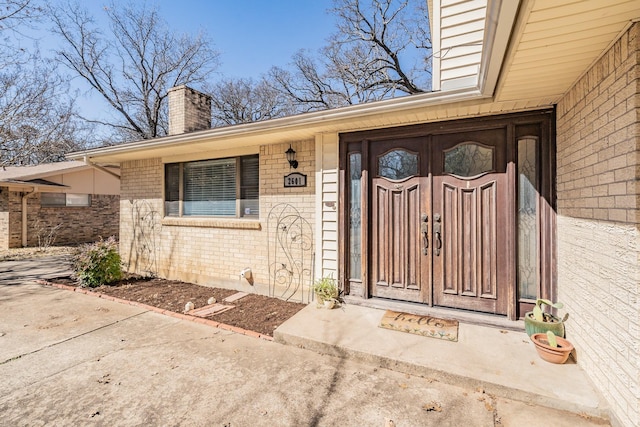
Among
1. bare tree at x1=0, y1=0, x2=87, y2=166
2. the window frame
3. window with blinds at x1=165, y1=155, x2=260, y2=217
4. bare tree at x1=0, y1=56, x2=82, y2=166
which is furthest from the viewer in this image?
the window frame

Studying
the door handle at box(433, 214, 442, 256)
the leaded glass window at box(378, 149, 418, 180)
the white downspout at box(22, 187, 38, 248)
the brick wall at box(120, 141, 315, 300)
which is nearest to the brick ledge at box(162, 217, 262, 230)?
the brick wall at box(120, 141, 315, 300)

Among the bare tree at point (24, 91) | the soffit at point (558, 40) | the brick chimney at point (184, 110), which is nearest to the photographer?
the soffit at point (558, 40)

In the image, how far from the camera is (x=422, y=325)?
3.29 m

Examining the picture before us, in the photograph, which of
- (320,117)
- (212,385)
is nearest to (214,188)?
(320,117)

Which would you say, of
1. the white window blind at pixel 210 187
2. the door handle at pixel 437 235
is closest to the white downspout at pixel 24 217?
the white window blind at pixel 210 187

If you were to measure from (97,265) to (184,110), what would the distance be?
11.2 feet

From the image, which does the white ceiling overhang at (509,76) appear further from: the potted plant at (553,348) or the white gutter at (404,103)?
the potted plant at (553,348)

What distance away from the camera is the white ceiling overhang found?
165 centimetres

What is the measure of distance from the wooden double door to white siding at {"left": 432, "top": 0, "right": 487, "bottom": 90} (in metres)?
1.14

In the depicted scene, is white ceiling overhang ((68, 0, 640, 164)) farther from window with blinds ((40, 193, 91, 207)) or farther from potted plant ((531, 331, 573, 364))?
window with blinds ((40, 193, 91, 207))

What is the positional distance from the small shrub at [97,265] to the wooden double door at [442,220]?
4875 mm

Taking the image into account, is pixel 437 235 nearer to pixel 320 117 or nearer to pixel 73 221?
pixel 320 117

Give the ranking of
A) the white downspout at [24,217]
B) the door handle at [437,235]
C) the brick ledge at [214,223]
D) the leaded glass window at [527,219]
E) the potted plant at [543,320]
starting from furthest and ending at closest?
the white downspout at [24,217] < the brick ledge at [214,223] < the door handle at [437,235] < the leaded glass window at [527,219] < the potted plant at [543,320]

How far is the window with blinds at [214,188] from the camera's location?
5.06m
